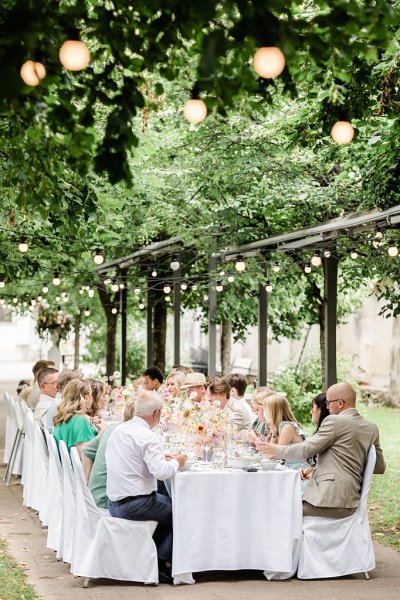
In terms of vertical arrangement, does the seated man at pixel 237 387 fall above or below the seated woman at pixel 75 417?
above

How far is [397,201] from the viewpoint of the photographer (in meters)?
11.6

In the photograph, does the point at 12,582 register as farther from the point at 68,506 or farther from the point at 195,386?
the point at 195,386

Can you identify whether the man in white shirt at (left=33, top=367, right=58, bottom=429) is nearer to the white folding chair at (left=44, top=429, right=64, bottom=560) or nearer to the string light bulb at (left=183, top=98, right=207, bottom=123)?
the white folding chair at (left=44, top=429, right=64, bottom=560)

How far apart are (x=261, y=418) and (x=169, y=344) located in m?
29.2

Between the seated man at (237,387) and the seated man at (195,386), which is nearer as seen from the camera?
the seated man at (237,387)

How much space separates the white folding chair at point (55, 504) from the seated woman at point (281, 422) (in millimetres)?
1866

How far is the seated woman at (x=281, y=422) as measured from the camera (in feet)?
28.6

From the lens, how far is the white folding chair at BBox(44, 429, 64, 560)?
8.81 m

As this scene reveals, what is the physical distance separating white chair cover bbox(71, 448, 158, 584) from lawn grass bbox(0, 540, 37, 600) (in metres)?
0.42

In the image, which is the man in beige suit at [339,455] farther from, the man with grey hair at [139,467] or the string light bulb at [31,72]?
the string light bulb at [31,72]

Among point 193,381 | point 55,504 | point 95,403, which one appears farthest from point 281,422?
point 193,381

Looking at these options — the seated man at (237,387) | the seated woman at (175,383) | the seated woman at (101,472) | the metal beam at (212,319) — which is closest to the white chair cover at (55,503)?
the seated woman at (101,472)

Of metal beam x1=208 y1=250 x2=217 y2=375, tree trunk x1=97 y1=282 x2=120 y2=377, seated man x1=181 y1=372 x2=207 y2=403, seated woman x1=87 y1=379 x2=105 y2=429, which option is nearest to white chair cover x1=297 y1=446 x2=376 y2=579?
seated woman x1=87 y1=379 x2=105 y2=429

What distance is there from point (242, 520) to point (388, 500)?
480cm
